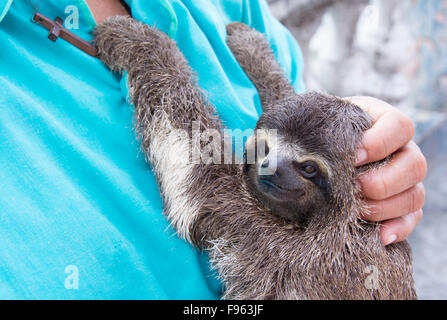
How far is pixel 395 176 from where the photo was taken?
72.5 inches

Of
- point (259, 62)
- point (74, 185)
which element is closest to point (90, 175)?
point (74, 185)

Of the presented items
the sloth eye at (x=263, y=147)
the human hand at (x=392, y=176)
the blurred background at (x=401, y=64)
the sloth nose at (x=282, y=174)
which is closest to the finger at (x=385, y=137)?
the human hand at (x=392, y=176)

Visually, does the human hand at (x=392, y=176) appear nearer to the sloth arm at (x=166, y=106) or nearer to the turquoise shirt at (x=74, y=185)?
the sloth arm at (x=166, y=106)

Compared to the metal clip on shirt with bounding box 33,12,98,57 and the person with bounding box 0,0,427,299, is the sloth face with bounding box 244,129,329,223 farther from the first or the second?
the metal clip on shirt with bounding box 33,12,98,57

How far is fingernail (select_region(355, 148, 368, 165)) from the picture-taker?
188cm

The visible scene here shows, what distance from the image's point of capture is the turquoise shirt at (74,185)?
144cm

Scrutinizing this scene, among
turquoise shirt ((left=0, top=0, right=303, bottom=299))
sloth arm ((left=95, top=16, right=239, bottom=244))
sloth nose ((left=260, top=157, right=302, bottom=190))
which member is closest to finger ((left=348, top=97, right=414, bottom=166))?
sloth nose ((left=260, top=157, right=302, bottom=190))

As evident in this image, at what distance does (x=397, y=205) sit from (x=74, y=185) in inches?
64.7

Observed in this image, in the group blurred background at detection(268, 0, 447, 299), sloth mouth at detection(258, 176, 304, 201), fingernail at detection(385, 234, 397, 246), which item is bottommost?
blurred background at detection(268, 0, 447, 299)

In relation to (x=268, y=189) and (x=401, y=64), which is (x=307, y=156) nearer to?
(x=268, y=189)

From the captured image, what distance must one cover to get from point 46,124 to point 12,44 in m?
0.42

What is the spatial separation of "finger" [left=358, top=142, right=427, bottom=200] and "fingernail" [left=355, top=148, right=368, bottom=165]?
9 cm
